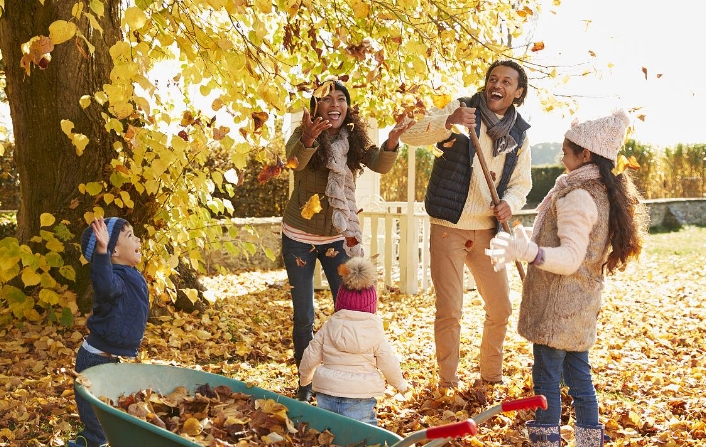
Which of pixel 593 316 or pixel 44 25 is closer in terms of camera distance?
pixel 593 316

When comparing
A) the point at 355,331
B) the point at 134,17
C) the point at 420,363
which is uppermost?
the point at 134,17

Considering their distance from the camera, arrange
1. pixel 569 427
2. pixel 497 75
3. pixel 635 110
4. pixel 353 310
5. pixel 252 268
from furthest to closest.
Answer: pixel 252 268, pixel 497 75, pixel 569 427, pixel 635 110, pixel 353 310

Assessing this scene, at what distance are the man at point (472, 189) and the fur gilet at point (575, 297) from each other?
869 mm

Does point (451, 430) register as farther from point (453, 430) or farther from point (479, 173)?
point (479, 173)

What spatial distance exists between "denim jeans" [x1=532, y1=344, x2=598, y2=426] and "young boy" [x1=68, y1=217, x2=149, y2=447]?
68.6 inches

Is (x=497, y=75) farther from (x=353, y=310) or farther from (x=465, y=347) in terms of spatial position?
(x=465, y=347)

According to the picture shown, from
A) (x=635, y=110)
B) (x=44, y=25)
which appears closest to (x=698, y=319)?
(x=635, y=110)

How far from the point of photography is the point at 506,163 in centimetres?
421

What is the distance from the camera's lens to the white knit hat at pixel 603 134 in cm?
320

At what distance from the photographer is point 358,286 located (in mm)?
3027

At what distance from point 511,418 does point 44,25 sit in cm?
412

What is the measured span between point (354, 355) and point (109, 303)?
40.5 inches

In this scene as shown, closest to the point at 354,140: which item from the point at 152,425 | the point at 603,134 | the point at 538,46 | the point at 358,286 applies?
the point at 538,46

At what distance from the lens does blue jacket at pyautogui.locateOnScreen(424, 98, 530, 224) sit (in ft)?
13.5
